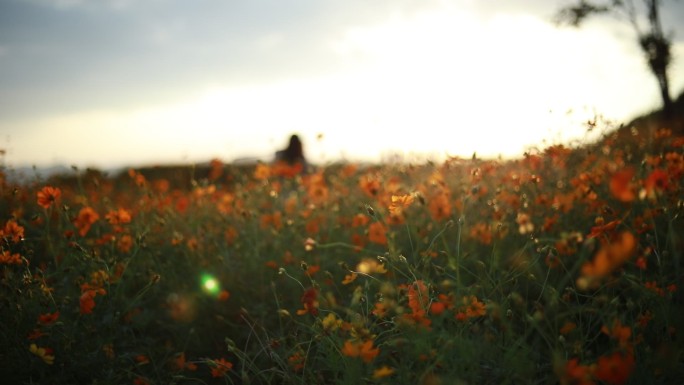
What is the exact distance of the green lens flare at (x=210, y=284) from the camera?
2992 millimetres

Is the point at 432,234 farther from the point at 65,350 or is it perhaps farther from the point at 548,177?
the point at 65,350

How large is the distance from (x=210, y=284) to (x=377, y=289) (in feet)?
3.74

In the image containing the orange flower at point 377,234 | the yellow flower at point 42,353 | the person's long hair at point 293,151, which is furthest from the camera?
the person's long hair at point 293,151

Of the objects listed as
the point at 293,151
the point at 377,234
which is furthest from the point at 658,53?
the point at 377,234

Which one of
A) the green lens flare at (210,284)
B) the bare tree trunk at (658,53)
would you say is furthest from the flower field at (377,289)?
the bare tree trunk at (658,53)

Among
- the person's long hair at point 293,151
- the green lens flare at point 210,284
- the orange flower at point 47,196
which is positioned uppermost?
the person's long hair at point 293,151

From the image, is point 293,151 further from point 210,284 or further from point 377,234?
point 377,234

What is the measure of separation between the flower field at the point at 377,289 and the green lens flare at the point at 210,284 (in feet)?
0.04

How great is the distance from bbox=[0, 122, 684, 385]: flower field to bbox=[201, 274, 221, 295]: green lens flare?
0.01 m

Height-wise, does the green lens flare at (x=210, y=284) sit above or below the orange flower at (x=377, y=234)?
below

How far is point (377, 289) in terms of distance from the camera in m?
2.67

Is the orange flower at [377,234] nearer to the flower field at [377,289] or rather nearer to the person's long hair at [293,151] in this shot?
the flower field at [377,289]

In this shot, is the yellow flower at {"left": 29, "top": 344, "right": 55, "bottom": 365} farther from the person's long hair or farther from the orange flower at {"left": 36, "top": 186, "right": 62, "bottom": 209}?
the person's long hair

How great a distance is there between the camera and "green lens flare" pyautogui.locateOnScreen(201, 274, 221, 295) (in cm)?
299
